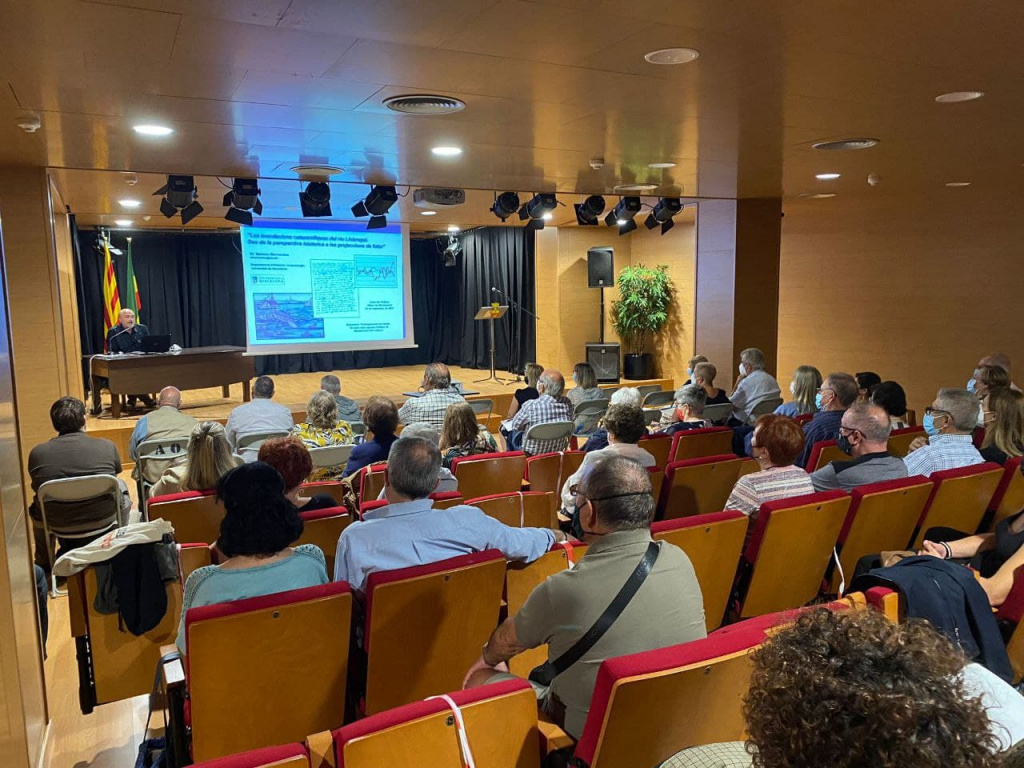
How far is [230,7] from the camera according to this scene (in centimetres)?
271

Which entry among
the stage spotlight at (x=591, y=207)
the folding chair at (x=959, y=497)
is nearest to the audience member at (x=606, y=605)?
the folding chair at (x=959, y=497)

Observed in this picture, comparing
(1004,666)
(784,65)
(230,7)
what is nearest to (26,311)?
(230,7)

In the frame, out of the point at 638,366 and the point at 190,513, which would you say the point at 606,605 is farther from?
the point at 638,366

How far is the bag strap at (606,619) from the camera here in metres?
1.87

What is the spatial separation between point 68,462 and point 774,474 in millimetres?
4122

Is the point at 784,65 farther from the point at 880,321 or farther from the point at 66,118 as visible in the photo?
the point at 880,321

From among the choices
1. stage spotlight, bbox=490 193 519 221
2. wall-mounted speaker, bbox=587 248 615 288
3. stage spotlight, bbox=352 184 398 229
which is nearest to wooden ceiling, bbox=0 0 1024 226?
stage spotlight, bbox=352 184 398 229

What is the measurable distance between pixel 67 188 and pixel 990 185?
33.8ft

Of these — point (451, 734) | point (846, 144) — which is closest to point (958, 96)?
point (846, 144)

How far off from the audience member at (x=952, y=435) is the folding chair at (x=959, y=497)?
0.89 ft

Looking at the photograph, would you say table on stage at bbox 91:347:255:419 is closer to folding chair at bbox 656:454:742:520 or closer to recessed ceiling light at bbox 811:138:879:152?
folding chair at bbox 656:454:742:520

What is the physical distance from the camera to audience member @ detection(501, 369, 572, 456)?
19.3ft

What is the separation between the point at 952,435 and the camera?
12.8ft

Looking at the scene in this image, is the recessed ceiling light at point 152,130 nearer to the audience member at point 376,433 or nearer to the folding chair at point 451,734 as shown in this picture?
the audience member at point 376,433
